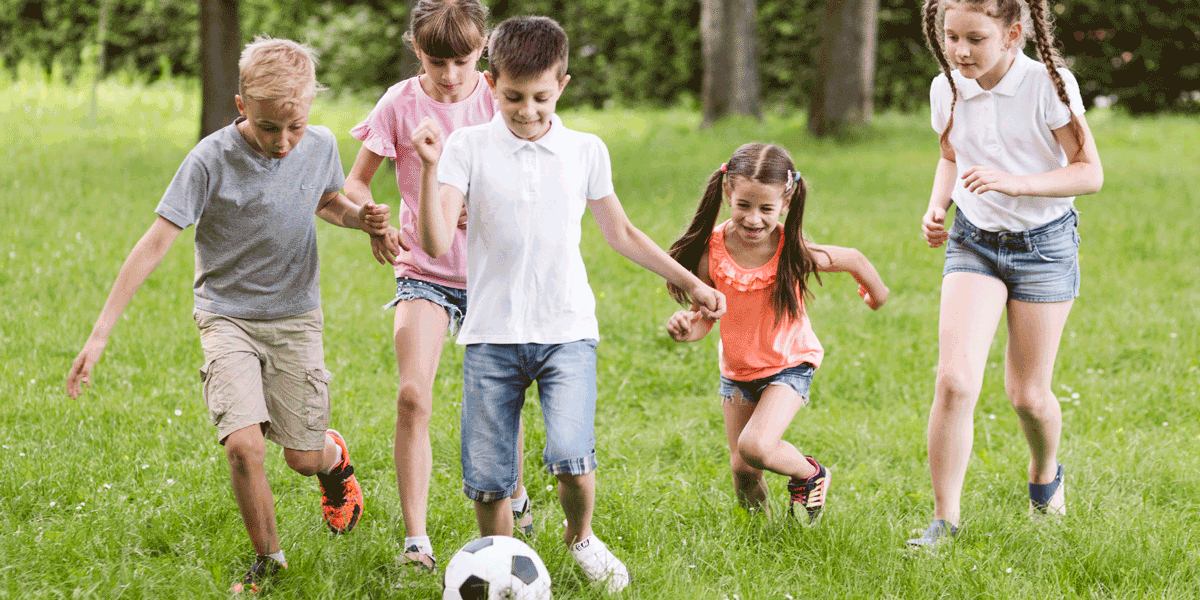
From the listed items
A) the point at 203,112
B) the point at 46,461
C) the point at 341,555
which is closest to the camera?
the point at 341,555

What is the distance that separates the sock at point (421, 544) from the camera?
360cm

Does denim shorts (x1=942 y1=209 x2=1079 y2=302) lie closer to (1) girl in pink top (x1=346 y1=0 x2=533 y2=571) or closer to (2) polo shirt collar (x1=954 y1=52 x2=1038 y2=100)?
(2) polo shirt collar (x1=954 y1=52 x2=1038 y2=100)

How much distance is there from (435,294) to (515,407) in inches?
24.1

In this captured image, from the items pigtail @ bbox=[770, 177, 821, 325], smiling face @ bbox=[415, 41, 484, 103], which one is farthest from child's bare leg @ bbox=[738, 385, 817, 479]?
smiling face @ bbox=[415, 41, 484, 103]

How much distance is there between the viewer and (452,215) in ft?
10.2

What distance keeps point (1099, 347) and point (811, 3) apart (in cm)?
1410

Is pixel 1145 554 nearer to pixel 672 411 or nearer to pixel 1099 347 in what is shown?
pixel 672 411

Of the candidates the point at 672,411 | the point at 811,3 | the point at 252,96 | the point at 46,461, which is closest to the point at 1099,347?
the point at 672,411

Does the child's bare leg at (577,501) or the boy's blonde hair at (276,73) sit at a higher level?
the boy's blonde hair at (276,73)

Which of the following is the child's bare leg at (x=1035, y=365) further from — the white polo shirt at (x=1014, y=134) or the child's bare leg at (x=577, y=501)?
the child's bare leg at (x=577, y=501)

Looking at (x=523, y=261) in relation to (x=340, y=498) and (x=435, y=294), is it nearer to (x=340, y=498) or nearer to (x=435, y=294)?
(x=435, y=294)

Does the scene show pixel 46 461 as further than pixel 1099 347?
No

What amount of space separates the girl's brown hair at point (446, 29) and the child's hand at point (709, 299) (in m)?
1.12

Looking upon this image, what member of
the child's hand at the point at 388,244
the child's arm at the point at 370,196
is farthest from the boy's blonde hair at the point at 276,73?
the child's hand at the point at 388,244
